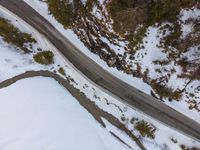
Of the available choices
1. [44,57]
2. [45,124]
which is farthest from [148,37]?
[45,124]

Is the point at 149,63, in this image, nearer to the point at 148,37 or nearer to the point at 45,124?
the point at 148,37

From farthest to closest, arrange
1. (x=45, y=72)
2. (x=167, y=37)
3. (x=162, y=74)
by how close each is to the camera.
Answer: (x=45, y=72)
(x=162, y=74)
(x=167, y=37)

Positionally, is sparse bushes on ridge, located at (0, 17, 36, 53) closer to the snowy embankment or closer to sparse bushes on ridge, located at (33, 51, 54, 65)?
sparse bushes on ridge, located at (33, 51, 54, 65)

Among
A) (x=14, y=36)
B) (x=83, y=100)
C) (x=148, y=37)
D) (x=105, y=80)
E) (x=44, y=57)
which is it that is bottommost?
(x=83, y=100)

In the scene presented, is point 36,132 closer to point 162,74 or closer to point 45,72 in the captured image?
point 45,72

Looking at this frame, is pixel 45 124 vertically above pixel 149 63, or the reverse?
pixel 149 63

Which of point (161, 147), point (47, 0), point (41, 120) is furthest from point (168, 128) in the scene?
point (47, 0)
